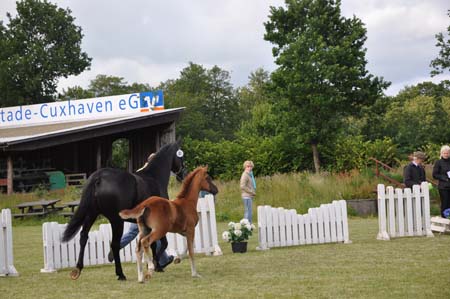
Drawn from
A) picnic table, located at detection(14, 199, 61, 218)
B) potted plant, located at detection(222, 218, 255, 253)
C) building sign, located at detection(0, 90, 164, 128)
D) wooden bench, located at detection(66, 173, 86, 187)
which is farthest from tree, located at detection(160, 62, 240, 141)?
potted plant, located at detection(222, 218, 255, 253)

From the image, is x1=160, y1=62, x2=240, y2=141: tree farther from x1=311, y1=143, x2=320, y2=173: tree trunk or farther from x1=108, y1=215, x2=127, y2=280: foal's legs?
x1=108, y1=215, x2=127, y2=280: foal's legs

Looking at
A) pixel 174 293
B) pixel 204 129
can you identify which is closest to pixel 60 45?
pixel 204 129

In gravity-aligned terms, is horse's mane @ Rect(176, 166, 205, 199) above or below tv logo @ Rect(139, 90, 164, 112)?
below

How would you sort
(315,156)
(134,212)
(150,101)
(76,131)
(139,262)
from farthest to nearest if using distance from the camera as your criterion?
(315,156) → (150,101) → (76,131) → (139,262) → (134,212)

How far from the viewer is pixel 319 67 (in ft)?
115

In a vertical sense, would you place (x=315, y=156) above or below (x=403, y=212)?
above

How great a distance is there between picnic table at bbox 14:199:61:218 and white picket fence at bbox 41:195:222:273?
12359 millimetres

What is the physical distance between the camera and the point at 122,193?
9430 millimetres

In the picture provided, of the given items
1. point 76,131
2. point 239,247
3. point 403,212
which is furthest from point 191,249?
point 76,131

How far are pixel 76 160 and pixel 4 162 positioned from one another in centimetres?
383

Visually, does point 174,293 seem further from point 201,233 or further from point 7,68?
point 7,68

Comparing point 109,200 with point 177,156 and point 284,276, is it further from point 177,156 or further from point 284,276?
point 284,276

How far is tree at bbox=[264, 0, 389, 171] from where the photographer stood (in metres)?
35.0

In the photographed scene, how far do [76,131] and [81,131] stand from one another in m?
0.36
